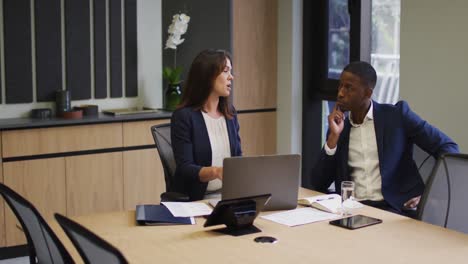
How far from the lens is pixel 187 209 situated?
10.6 feet

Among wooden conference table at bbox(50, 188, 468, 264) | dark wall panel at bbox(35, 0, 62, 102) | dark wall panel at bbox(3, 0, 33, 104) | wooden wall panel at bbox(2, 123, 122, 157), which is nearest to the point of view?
wooden conference table at bbox(50, 188, 468, 264)

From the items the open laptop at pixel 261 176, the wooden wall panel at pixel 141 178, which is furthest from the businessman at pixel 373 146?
the wooden wall panel at pixel 141 178

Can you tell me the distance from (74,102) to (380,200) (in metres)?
2.61

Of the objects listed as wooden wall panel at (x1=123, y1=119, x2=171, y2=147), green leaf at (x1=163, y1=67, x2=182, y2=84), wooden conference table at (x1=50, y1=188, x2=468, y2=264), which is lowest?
wooden conference table at (x1=50, y1=188, x2=468, y2=264)

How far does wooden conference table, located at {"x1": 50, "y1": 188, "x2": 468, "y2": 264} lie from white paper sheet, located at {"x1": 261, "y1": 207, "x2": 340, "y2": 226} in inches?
1.6

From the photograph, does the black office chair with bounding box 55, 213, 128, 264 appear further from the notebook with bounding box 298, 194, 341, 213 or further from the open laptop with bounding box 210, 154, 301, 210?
the notebook with bounding box 298, 194, 341, 213

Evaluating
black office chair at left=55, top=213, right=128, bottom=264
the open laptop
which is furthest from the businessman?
black office chair at left=55, top=213, right=128, bottom=264

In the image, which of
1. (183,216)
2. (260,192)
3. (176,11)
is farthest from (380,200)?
(176,11)

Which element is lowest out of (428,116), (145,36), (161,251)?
(161,251)

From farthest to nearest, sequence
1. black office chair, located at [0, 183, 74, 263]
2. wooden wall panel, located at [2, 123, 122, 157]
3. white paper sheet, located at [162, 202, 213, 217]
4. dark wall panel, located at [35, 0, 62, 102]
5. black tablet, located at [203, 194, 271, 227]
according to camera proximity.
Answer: dark wall panel, located at [35, 0, 62, 102], wooden wall panel, located at [2, 123, 122, 157], white paper sheet, located at [162, 202, 213, 217], black tablet, located at [203, 194, 271, 227], black office chair, located at [0, 183, 74, 263]

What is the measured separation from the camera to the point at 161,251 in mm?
2674

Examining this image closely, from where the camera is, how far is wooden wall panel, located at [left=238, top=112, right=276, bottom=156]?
19.0 ft

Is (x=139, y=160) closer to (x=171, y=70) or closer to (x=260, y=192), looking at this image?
(x=171, y=70)

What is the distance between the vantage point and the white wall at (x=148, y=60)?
5496 millimetres
